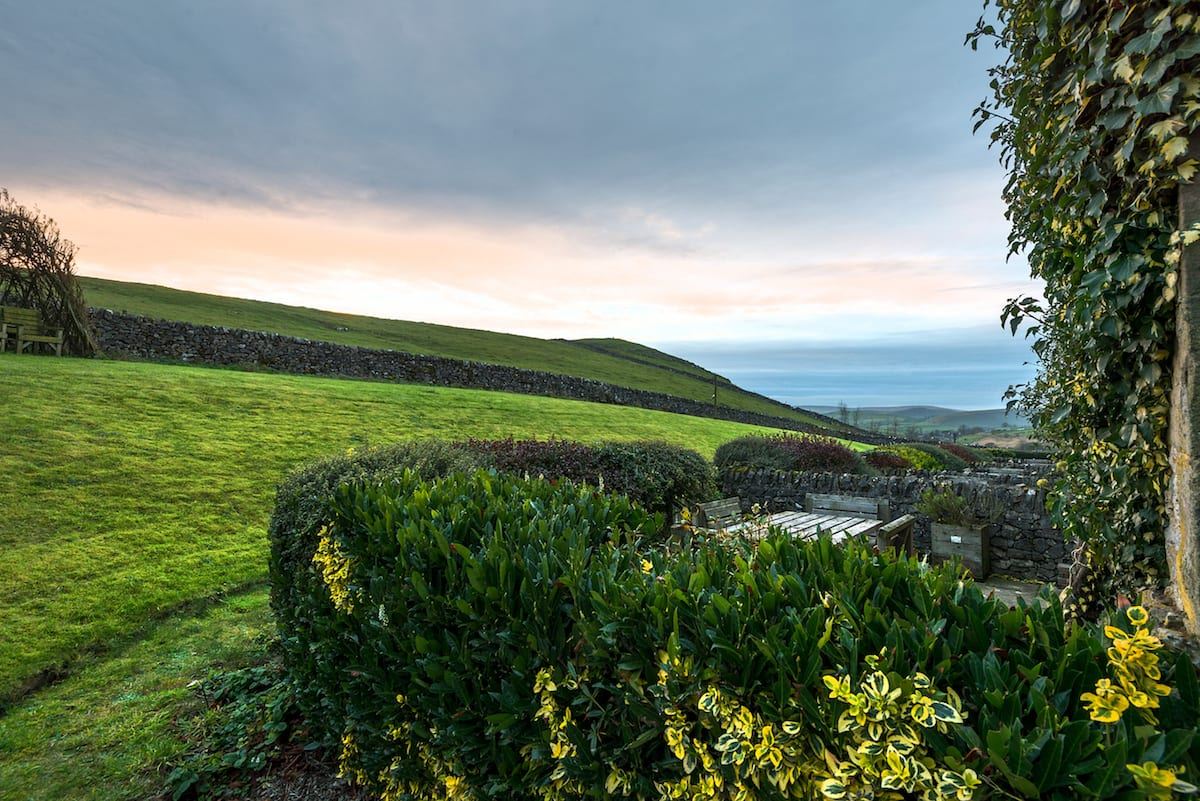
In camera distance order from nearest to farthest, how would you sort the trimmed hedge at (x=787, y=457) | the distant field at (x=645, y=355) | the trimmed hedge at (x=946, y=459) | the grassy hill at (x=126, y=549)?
the grassy hill at (x=126, y=549) < the trimmed hedge at (x=787, y=457) < the trimmed hedge at (x=946, y=459) < the distant field at (x=645, y=355)

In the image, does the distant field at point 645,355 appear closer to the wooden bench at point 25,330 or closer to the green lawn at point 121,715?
the wooden bench at point 25,330

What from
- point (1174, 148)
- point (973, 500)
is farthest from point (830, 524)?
point (1174, 148)

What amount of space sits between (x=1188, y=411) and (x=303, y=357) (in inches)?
1162

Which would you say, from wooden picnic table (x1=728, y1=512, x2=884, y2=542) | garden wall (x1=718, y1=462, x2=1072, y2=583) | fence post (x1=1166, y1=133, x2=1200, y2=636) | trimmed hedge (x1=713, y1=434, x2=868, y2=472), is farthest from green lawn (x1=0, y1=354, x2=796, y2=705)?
fence post (x1=1166, y1=133, x2=1200, y2=636)

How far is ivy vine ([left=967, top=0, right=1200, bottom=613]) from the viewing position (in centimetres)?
195

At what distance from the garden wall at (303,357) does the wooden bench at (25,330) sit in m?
2.32

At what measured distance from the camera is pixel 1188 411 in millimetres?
1943

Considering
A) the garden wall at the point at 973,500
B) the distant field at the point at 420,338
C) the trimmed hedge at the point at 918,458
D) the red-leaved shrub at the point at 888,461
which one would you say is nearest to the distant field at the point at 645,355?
the distant field at the point at 420,338

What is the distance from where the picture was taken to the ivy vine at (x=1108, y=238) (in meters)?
1.95

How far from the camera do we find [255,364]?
81.9 ft

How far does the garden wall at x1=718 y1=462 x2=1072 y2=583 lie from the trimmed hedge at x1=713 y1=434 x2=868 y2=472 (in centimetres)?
85

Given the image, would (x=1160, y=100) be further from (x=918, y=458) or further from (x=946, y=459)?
(x=946, y=459)

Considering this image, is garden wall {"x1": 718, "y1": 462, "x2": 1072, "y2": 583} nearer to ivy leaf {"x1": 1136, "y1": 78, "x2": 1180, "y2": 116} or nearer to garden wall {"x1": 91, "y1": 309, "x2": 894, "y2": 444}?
ivy leaf {"x1": 1136, "y1": 78, "x2": 1180, "y2": 116}

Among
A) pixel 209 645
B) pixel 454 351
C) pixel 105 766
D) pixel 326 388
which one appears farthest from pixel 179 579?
pixel 454 351
